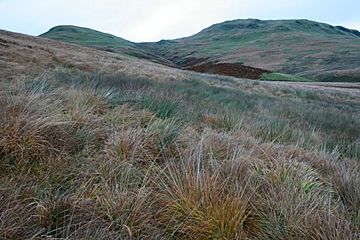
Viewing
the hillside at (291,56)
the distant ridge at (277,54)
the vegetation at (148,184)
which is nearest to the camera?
the vegetation at (148,184)

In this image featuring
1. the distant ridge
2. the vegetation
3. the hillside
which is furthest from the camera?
the distant ridge

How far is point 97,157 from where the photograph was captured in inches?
153

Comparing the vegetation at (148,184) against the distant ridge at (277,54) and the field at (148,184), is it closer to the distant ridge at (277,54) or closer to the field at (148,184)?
the field at (148,184)

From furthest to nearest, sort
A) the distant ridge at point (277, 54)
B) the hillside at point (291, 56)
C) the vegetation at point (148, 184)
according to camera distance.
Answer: the distant ridge at point (277, 54) → the hillside at point (291, 56) → the vegetation at point (148, 184)

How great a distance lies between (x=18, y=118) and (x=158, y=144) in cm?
148

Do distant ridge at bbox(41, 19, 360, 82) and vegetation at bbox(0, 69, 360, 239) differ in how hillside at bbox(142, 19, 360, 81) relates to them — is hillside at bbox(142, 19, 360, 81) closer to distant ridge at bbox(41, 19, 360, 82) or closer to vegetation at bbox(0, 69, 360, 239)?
distant ridge at bbox(41, 19, 360, 82)

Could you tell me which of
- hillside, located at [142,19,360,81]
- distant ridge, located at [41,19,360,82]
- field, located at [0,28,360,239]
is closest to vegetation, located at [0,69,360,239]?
field, located at [0,28,360,239]

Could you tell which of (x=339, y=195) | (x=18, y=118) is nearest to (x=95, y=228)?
(x=18, y=118)

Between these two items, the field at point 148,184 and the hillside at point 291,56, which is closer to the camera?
the field at point 148,184

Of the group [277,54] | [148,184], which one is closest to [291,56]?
[277,54]

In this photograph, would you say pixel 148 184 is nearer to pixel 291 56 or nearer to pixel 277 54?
pixel 291 56

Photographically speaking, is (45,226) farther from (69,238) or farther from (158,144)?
(158,144)

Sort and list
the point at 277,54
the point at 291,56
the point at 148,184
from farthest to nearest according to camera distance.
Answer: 1. the point at 277,54
2. the point at 291,56
3. the point at 148,184

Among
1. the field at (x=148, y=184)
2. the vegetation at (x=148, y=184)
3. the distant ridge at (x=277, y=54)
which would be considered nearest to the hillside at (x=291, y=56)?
the distant ridge at (x=277, y=54)
